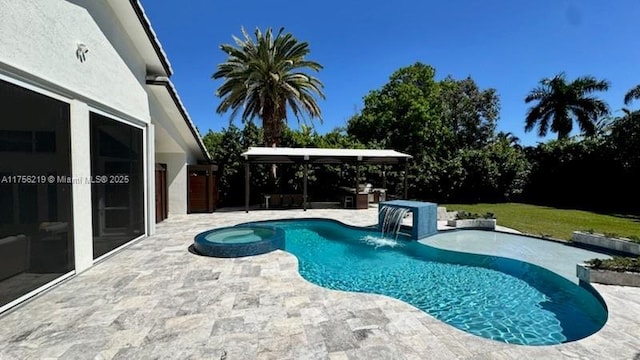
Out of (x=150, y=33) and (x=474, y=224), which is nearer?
(x=150, y=33)

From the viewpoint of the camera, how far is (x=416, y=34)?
60.4ft

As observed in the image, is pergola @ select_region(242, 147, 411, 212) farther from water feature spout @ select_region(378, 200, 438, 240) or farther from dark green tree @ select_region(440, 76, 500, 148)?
dark green tree @ select_region(440, 76, 500, 148)

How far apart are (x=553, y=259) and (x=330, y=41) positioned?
60.4ft

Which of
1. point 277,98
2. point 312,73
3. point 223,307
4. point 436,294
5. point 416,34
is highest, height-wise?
point 416,34

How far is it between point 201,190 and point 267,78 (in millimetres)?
7384

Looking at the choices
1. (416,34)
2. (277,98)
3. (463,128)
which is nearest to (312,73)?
(277,98)

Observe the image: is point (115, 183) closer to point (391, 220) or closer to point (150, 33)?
point (150, 33)

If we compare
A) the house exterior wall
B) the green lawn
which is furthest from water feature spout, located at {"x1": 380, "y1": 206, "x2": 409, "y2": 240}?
the house exterior wall

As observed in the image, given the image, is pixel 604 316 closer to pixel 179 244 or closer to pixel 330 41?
pixel 179 244

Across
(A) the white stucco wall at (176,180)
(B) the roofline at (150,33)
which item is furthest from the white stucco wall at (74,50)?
(A) the white stucco wall at (176,180)

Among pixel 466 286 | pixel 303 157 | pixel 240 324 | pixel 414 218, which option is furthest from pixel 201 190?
pixel 466 286

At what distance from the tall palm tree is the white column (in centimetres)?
1126

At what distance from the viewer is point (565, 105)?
27.6 metres

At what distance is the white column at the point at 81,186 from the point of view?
573 cm
